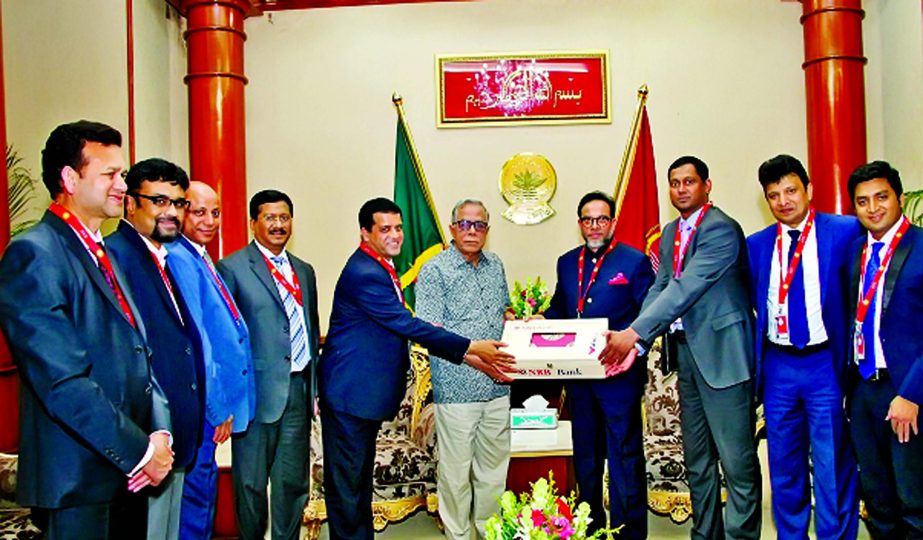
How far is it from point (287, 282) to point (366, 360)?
0.44m

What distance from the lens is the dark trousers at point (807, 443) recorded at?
3.20m

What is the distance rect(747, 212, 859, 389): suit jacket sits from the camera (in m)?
3.14

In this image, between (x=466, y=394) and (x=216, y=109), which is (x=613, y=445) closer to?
(x=466, y=394)

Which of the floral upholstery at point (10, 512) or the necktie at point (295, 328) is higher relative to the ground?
the necktie at point (295, 328)

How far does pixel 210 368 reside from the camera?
2904 millimetres

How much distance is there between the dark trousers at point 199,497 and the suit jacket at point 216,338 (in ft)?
0.34

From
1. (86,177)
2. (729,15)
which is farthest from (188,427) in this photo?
(729,15)

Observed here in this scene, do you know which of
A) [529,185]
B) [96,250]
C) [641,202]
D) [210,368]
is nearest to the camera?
[96,250]

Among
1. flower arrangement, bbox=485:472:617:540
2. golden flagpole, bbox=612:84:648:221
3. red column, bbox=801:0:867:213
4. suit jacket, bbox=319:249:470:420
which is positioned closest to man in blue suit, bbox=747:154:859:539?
suit jacket, bbox=319:249:470:420

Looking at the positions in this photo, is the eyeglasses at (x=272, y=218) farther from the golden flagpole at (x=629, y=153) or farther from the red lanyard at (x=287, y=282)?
the golden flagpole at (x=629, y=153)

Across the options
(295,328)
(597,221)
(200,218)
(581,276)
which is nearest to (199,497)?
(295,328)

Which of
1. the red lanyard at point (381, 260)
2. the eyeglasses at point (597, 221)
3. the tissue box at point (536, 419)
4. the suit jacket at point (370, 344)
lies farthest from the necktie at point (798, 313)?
the tissue box at point (536, 419)

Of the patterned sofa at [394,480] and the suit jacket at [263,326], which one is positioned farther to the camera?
the patterned sofa at [394,480]

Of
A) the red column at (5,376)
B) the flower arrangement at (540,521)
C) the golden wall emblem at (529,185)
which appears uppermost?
the golden wall emblem at (529,185)
